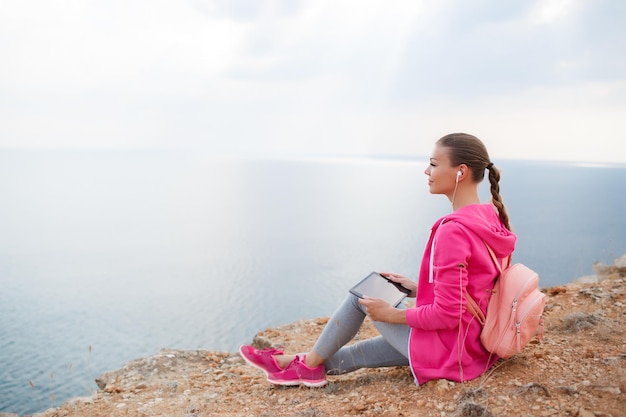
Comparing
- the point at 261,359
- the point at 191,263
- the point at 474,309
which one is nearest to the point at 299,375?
the point at 261,359

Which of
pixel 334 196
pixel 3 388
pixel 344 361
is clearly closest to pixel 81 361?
pixel 3 388

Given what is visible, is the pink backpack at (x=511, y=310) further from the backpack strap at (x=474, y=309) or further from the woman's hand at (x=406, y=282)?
the woman's hand at (x=406, y=282)

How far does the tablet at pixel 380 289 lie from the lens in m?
3.97

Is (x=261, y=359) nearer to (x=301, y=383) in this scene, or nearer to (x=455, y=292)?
(x=301, y=383)

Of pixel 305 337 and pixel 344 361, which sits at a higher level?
pixel 344 361

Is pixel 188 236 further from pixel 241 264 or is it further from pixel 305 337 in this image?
pixel 305 337

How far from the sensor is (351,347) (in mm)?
4344

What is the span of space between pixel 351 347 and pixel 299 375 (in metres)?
0.60

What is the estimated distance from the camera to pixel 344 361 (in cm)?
433

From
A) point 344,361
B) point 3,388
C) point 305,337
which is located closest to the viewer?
point 344,361

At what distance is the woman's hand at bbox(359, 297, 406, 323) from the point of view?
142 inches

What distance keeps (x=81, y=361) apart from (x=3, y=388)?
715 cm

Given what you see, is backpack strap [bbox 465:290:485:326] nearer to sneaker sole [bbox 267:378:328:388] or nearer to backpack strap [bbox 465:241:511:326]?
backpack strap [bbox 465:241:511:326]

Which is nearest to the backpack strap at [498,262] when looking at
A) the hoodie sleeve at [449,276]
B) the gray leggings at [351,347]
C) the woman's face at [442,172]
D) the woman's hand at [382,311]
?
the hoodie sleeve at [449,276]
